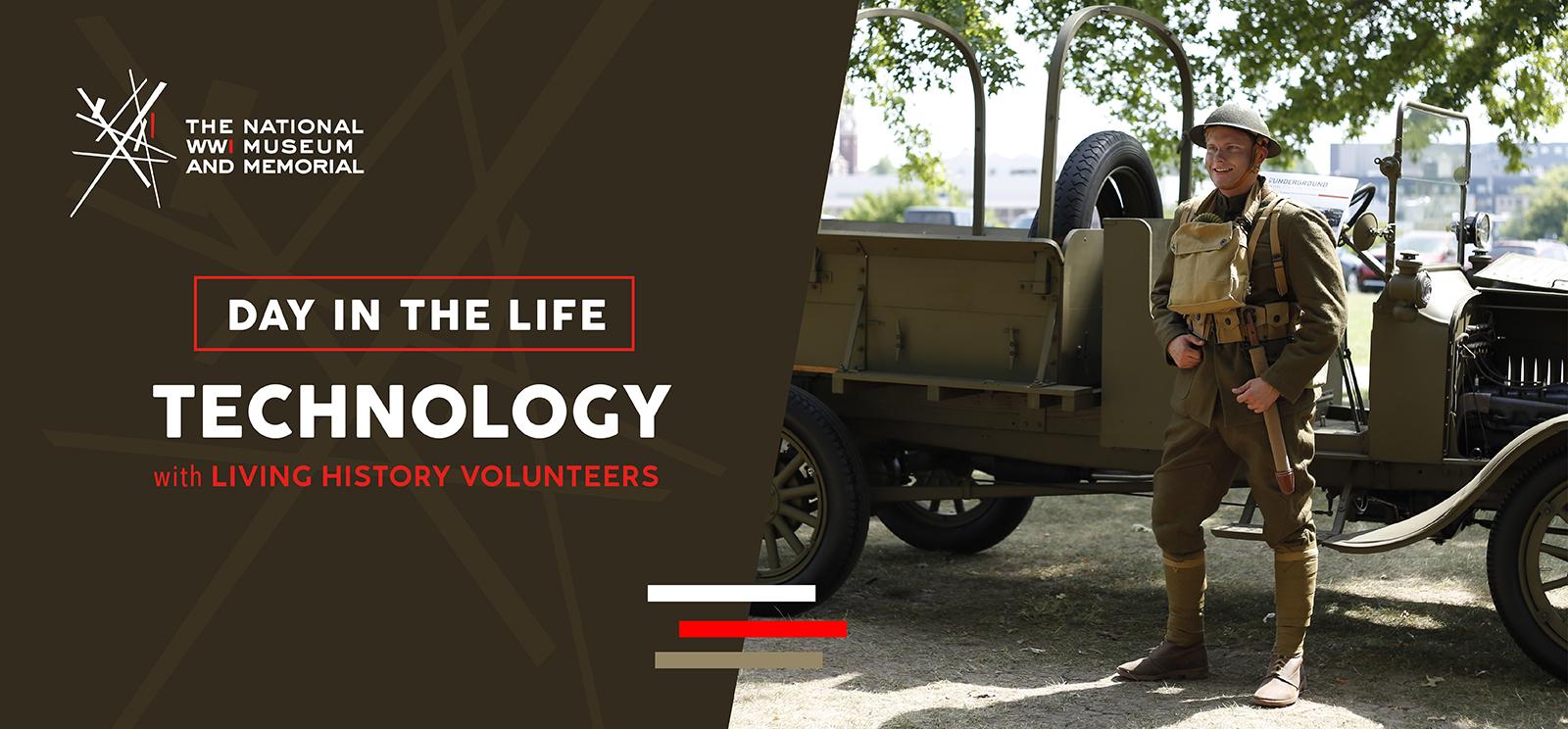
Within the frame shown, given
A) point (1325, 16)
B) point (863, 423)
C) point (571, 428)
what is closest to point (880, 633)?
point (863, 423)

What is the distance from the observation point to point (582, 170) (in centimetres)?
479

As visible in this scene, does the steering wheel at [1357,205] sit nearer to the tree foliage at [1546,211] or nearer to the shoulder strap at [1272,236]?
the shoulder strap at [1272,236]

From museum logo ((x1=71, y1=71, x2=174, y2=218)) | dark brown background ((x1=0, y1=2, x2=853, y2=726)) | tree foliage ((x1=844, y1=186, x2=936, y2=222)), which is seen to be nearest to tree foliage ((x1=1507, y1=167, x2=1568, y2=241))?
tree foliage ((x1=844, y1=186, x2=936, y2=222))

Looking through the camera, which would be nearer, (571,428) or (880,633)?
(571,428)

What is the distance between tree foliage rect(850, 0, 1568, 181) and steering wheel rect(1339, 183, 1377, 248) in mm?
4698

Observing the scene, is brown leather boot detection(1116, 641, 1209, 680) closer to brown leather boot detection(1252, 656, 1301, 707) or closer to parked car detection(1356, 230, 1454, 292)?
brown leather boot detection(1252, 656, 1301, 707)

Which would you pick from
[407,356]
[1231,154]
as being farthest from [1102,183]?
[407,356]

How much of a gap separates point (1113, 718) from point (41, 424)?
3156mm

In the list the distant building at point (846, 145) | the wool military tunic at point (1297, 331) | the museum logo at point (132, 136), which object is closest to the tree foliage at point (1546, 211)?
the distant building at point (846, 145)

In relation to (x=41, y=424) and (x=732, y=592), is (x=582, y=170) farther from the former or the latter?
(x=41, y=424)

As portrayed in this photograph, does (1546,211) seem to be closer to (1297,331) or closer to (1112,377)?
(1112,377)

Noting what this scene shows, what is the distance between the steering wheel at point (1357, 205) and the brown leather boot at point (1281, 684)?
151 cm

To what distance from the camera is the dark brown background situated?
460 cm

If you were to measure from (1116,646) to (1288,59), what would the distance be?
234 inches
